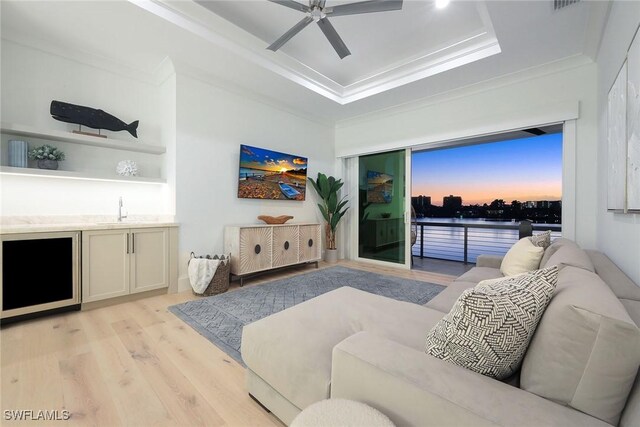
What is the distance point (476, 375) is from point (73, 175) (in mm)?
3746

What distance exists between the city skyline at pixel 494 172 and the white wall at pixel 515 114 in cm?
198

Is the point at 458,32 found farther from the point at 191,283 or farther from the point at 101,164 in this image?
the point at 101,164

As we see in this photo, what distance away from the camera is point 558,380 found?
714 millimetres

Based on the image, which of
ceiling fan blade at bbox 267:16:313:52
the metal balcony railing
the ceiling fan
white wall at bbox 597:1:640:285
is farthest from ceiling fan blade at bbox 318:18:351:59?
the metal balcony railing

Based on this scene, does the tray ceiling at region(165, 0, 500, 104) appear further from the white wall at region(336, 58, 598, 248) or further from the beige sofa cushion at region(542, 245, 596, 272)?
the beige sofa cushion at region(542, 245, 596, 272)

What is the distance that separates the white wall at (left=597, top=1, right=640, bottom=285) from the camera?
146cm

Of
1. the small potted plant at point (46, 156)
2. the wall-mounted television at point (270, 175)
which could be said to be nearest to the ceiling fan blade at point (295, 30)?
the wall-mounted television at point (270, 175)

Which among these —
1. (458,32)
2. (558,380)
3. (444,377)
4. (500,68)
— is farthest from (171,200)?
(500,68)

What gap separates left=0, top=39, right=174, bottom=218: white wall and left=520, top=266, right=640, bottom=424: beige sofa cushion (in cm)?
360

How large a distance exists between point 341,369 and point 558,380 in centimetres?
62

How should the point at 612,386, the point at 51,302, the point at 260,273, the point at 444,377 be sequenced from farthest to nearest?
the point at 260,273
the point at 51,302
the point at 444,377
the point at 612,386

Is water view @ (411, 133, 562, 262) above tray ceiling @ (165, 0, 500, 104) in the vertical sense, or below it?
below

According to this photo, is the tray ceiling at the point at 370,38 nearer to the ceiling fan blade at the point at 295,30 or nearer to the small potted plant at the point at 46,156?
the ceiling fan blade at the point at 295,30

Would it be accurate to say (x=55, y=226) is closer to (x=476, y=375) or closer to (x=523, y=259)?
(x=476, y=375)
